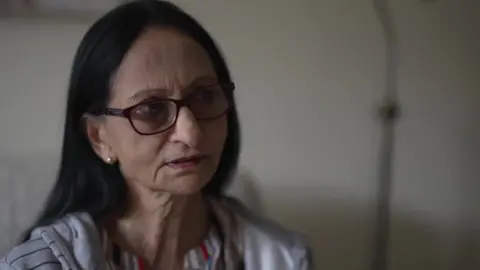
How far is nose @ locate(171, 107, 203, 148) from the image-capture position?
1.01m

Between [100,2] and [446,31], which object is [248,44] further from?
[446,31]

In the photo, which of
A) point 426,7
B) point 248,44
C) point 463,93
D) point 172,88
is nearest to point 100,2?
point 248,44

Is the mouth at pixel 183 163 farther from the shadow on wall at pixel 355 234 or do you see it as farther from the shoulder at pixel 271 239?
the shadow on wall at pixel 355 234

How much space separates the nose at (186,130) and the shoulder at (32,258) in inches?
10.8

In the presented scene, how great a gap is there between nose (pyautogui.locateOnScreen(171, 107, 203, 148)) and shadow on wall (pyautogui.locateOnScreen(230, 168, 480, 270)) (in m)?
0.68

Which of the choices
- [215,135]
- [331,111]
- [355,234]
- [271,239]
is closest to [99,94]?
[215,135]

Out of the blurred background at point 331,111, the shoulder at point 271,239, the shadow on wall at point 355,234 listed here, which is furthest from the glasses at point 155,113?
the shadow on wall at point 355,234

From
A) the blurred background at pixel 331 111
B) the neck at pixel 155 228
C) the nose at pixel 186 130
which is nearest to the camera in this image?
the nose at pixel 186 130

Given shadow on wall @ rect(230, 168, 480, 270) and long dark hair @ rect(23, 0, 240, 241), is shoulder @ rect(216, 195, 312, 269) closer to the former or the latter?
long dark hair @ rect(23, 0, 240, 241)

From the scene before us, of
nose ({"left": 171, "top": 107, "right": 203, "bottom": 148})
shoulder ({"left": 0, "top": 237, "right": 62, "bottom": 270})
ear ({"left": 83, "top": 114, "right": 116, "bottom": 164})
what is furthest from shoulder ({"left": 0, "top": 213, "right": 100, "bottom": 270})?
nose ({"left": 171, "top": 107, "right": 203, "bottom": 148})

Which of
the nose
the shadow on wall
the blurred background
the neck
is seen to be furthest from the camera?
the shadow on wall

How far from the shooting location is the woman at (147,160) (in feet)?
3.36

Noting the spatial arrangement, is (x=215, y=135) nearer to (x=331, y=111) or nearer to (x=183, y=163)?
(x=183, y=163)

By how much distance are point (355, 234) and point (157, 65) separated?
35.2 inches
